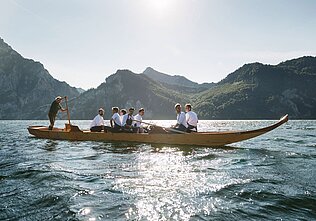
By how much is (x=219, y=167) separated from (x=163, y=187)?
3726 mm

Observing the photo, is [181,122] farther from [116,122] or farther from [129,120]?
[116,122]

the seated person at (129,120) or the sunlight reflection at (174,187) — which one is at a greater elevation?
the seated person at (129,120)

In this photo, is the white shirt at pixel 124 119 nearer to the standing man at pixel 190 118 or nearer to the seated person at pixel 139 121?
the seated person at pixel 139 121

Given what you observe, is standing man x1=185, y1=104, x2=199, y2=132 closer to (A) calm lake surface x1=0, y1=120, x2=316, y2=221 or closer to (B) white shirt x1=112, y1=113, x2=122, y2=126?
(B) white shirt x1=112, y1=113, x2=122, y2=126

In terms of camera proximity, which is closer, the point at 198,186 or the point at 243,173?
the point at 198,186

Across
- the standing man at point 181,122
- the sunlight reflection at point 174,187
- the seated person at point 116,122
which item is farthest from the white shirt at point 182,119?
the sunlight reflection at point 174,187

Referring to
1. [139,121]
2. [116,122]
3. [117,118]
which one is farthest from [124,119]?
[139,121]

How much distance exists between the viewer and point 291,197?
265 inches

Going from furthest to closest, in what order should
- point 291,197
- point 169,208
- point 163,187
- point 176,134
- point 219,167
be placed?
point 176,134, point 219,167, point 163,187, point 291,197, point 169,208

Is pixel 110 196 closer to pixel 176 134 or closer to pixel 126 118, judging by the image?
pixel 176 134

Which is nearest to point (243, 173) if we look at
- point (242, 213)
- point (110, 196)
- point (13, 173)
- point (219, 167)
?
point (219, 167)

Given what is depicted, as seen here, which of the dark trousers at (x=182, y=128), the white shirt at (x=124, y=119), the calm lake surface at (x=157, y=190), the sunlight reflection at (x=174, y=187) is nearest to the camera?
the calm lake surface at (x=157, y=190)

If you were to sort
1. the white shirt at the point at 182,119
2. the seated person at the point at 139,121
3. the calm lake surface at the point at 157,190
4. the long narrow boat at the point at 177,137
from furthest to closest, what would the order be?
1. the seated person at the point at 139,121
2. the white shirt at the point at 182,119
3. the long narrow boat at the point at 177,137
4. the calm lake surface at the point at 157,190

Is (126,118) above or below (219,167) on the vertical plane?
above
